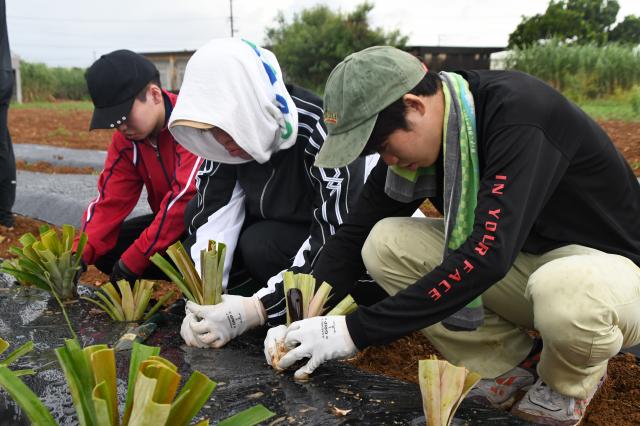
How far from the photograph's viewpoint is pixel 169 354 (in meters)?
1.93

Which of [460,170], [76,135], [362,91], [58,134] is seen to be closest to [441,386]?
[460,170]

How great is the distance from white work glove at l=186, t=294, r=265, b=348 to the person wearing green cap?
189 millimetres

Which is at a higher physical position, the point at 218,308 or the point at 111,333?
the point at 218,308

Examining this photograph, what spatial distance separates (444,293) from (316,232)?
2.47ft

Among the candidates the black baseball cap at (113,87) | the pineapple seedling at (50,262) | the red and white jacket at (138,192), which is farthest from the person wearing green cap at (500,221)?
the black baseball cap at (113,87)

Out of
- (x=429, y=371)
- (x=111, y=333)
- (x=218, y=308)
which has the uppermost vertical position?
(x=429, y=371)

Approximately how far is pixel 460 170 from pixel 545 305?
41 cm

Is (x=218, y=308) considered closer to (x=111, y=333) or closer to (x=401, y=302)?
(x=111, y=333)

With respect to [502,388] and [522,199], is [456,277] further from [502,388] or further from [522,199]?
[502,388]

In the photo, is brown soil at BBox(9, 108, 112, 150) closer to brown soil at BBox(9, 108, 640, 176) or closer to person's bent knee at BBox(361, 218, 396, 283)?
brown soil at BBox(9, 108, 640, 176)

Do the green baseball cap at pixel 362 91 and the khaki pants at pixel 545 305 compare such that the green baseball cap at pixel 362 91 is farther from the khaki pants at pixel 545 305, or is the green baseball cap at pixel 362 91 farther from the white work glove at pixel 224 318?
the white work glove at pixel 224 318

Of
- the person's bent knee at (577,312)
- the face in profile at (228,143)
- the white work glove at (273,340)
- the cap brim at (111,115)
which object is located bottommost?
the white work glove at (273,340)

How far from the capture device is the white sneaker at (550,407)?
170cm

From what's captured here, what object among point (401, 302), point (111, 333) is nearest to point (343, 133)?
point (401, 302)
